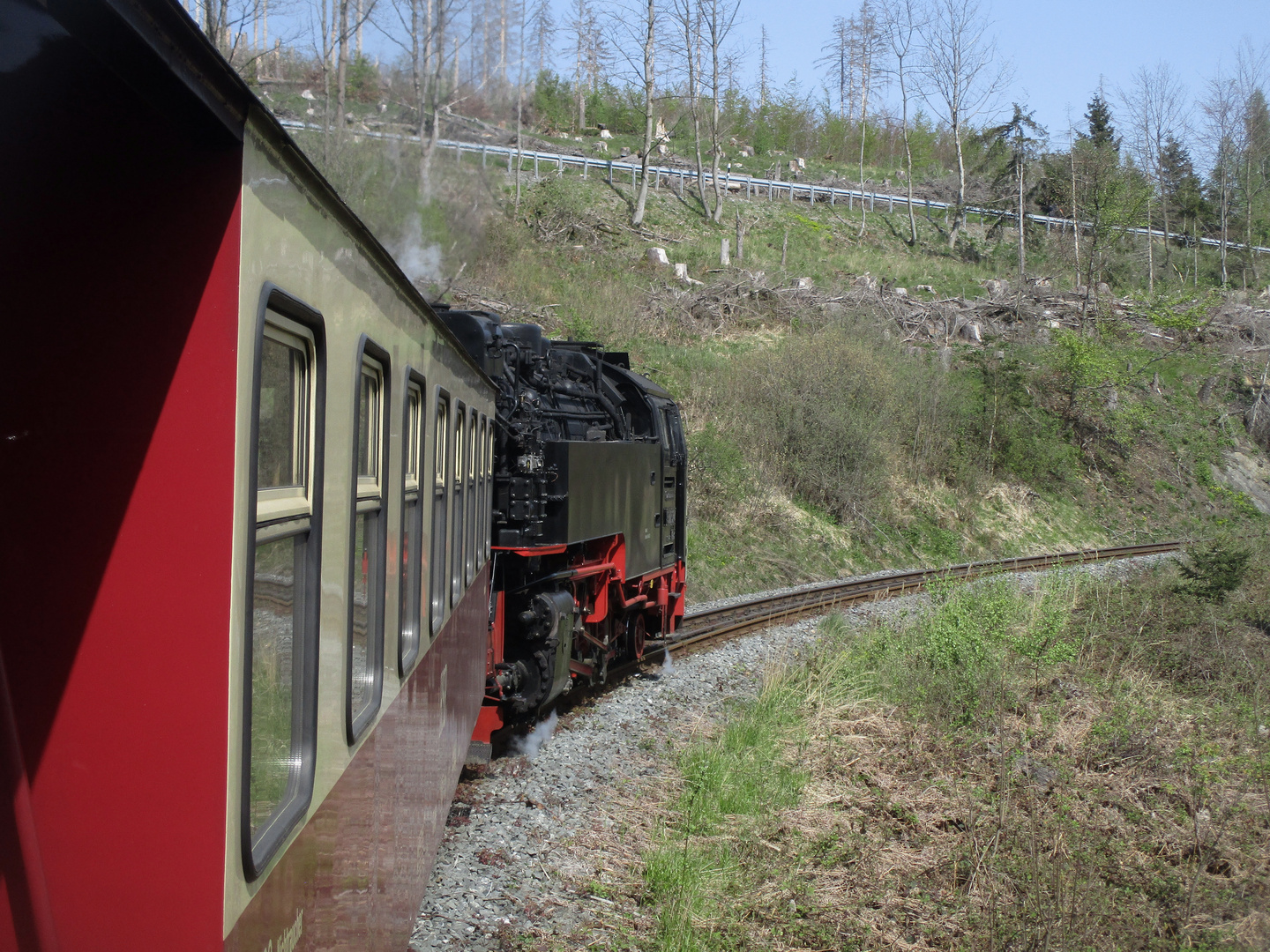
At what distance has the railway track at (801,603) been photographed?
12781 mm

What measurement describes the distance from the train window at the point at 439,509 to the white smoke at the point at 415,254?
962cm

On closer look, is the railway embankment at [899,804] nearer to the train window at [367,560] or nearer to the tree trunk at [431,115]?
the train window at [367,560]

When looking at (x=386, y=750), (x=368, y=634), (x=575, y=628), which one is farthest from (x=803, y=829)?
(x=368, y=634)

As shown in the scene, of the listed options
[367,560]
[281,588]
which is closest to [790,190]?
[367,560]

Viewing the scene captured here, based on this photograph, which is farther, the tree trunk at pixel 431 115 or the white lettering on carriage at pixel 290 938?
the tree trunk at pixel 431 115

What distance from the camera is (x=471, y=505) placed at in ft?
18.5

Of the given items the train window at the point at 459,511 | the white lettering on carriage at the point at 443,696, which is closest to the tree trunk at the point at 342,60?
the train window at the point at 459,511

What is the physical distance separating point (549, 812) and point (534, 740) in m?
1.45

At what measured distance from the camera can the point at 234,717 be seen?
1466 millimetres

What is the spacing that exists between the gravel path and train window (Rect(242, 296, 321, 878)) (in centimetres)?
322

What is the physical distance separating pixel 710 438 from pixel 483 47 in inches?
391

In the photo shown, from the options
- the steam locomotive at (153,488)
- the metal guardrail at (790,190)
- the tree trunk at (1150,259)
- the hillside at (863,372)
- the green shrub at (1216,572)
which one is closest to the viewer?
the steam locomotive at (153,488)

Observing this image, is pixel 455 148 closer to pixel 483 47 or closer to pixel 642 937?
pixel 483 47

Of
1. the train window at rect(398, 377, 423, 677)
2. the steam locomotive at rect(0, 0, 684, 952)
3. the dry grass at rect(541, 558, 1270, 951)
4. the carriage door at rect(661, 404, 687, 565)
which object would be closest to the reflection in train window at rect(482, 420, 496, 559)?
the dry grass at rect(541, 558, 1270, 951)
